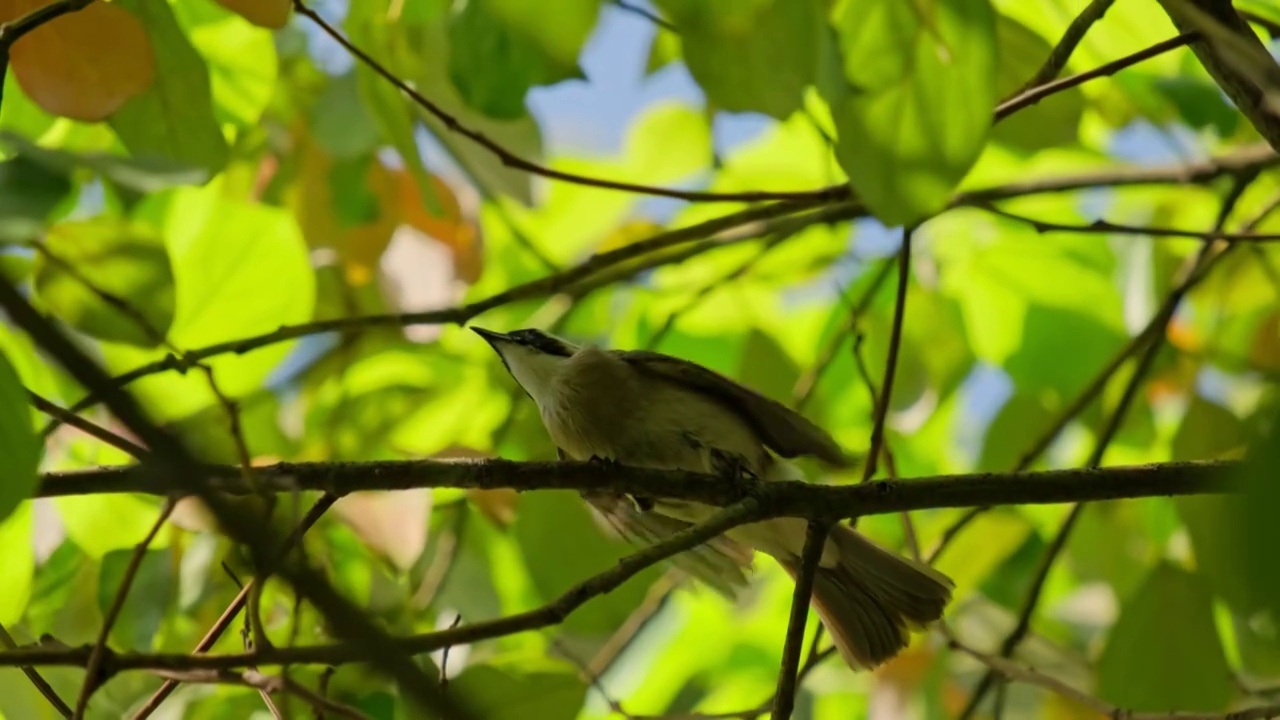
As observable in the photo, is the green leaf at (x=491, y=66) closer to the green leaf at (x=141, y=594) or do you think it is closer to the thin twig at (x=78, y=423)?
the thin twig at (x=78, y=423)

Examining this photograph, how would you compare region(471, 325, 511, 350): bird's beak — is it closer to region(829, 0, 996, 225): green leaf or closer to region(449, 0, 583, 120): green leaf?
region(449, 0, 583, 120): green leaf

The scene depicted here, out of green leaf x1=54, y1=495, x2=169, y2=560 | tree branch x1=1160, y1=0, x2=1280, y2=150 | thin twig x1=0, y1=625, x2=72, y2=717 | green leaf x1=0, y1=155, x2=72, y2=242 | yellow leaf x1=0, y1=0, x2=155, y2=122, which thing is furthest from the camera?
green leaf x1=54, y1=495, x2=169, y2=560

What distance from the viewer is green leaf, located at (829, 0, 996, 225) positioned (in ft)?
5.39

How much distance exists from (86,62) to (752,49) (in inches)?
39.7

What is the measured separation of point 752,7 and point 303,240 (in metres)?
1.93

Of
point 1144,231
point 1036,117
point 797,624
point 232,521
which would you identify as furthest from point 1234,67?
point 232,521

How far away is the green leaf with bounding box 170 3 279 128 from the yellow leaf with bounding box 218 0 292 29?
78cm

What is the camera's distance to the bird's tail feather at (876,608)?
2.82 meters

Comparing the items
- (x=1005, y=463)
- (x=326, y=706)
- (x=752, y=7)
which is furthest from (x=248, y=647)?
(x=1005, y=463)

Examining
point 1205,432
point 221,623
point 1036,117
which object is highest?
point 1036,117

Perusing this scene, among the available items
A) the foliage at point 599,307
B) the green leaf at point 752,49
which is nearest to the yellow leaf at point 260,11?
the foliage at point 599,307

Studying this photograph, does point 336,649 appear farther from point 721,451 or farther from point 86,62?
point 721,451

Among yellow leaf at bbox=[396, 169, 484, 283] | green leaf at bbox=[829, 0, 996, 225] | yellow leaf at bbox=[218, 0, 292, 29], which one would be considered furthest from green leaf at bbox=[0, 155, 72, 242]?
yellow leaf at bbox=[396, 169, 484, 283]

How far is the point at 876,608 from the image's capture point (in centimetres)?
285
